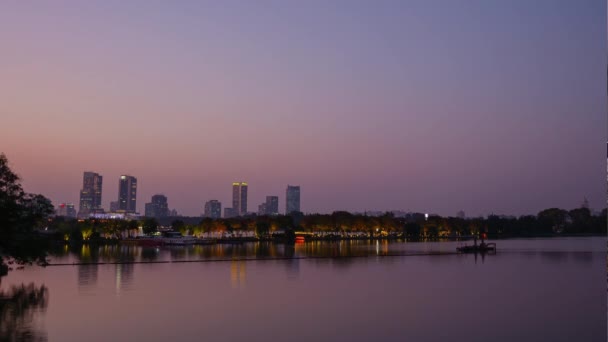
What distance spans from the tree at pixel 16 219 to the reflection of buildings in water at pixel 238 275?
33.5 ft

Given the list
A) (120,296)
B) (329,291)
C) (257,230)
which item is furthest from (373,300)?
(257,230)

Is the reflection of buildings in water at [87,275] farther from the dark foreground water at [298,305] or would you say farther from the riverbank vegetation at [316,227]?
the riverbank vegetation at [316,227]

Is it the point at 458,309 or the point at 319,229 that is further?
the point at 319,229

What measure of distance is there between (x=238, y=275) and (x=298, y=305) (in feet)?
46.8

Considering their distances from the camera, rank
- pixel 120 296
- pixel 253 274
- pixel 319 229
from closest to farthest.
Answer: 1. pixel 120 296
2. pixel 253 274
3. pixel 319 229

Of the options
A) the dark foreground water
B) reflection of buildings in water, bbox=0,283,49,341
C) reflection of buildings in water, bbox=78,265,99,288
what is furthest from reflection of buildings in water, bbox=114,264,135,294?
reflection of buildings in water, bbox=0,283,49,341

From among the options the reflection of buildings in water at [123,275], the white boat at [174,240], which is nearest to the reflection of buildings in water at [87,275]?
the reflection of buildings in water at [123,275]

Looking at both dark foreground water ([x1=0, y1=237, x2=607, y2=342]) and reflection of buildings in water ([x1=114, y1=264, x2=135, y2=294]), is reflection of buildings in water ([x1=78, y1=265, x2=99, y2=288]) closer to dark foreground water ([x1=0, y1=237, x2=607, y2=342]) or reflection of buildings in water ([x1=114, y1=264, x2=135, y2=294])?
dark foreground water ([x1=0, y1=237, x2=607, y2=342])

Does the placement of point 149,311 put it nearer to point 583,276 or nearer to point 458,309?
point 458,309

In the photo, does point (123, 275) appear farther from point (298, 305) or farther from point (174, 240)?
point (174, 240)

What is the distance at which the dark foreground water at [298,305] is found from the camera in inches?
830

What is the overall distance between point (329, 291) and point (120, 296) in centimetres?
1015

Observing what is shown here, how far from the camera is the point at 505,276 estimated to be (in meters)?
42.9

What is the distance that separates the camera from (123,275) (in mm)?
40312
